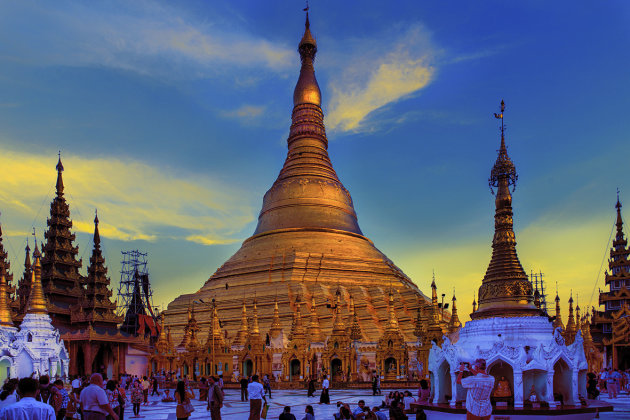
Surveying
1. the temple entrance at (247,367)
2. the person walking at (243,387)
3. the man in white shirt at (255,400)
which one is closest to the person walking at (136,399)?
the person walking at (243,387)

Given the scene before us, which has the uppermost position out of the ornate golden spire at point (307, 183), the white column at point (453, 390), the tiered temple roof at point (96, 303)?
the ornate golden spire at point (307, 183)

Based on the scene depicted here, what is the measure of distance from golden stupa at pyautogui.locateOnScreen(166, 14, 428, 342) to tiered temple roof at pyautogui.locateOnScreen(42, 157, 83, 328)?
319 inches

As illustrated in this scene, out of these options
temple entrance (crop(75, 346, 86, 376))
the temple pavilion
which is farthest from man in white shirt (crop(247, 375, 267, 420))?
temple entrance (crop(75, 346, 86, 376))

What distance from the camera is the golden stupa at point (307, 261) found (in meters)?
44.2

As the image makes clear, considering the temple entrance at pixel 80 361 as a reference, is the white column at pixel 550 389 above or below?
above

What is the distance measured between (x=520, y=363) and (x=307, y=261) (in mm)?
33905

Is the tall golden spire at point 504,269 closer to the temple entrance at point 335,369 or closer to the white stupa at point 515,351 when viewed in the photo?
the white stupa at point 515,351

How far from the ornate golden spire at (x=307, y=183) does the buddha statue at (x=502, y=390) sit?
37.0 m

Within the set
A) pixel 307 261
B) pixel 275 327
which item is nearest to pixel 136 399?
pixel 275 327

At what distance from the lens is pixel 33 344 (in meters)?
29.9

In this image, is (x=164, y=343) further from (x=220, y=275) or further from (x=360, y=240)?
(x=360, y=240)

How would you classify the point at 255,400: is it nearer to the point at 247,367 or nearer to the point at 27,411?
the point at 27,411

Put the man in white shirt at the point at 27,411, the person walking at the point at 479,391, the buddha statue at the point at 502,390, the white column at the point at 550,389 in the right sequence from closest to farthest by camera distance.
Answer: the man in white shirt at the point at 27,411 → the person walking at the point at 479,391 → the white column at the point at 550,389 → the buddha statue at the point at 502,390

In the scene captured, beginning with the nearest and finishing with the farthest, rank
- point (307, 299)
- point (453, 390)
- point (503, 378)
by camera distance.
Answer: point (503, 378), point (453, 390), point (307, 299)
